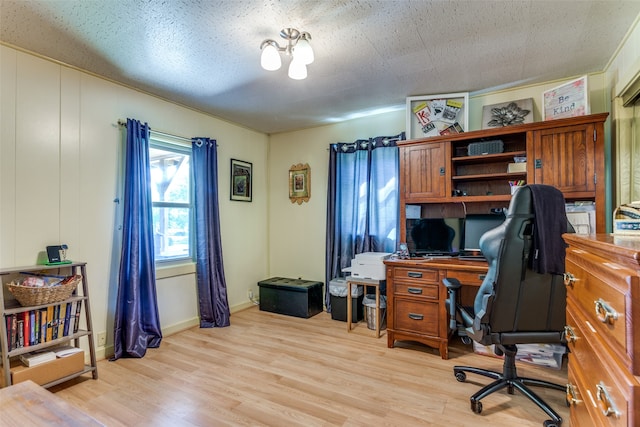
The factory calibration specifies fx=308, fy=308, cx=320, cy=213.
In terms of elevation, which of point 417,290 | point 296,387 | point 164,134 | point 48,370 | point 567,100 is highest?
point 567,100

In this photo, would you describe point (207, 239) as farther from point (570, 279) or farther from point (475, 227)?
point (570, 279)

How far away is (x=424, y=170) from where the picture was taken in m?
3.02

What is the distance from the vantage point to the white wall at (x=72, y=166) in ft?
7.14

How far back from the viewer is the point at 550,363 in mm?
2389

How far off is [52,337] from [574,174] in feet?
13.3

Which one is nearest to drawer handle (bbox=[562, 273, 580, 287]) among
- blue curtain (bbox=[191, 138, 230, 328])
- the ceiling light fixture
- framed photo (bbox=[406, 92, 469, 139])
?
the ceiling light fixture

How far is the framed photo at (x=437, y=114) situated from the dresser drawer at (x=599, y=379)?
2.33 metres

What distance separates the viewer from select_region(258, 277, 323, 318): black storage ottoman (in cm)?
371

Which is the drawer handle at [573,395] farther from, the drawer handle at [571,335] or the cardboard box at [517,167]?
the cardboard box at [517,167]

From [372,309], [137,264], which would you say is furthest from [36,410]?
[372,309]

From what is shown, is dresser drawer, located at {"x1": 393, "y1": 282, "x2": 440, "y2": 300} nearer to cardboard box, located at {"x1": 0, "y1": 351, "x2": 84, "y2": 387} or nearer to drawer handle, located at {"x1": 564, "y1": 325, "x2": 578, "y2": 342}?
drawer handle, located at {"x1": 564, "y1": 325, "x2": 578, "y2": 342}

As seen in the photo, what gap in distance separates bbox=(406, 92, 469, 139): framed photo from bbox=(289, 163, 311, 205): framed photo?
5.00 ft

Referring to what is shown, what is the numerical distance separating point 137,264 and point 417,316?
98.2 inches

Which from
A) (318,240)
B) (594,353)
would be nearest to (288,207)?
(318,240)
